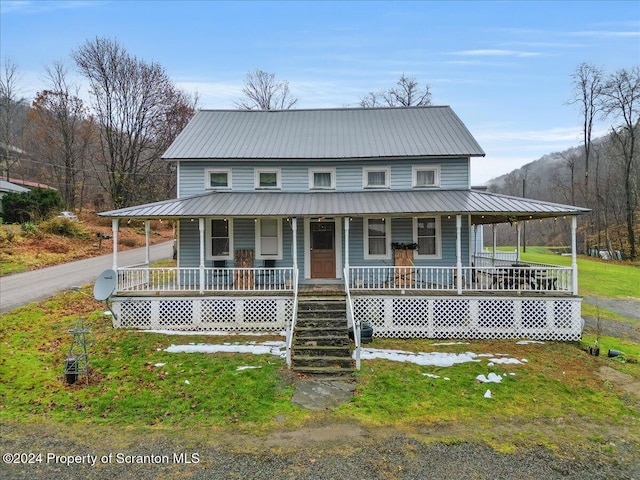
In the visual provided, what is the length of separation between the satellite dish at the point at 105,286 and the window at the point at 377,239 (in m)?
8.54

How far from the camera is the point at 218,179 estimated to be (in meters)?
14.0

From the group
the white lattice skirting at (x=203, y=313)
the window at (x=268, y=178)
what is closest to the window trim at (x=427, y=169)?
the window at (x=268, y=178)

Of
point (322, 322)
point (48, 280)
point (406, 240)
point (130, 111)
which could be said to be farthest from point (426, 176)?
point (130, 111)

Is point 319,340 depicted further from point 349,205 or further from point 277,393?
point 349,205

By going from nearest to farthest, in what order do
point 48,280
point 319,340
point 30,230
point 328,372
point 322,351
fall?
point 328,372 < point 322,351 < point 319,340 < point 48,280 < point 30,230

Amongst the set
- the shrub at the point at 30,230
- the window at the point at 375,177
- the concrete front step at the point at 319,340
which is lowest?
the concrete front step at the point at 319,340

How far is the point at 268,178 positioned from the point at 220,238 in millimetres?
3087

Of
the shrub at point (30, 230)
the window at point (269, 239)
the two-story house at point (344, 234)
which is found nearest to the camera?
the two-story house at point (344, 234)

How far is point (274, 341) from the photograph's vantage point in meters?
10.2

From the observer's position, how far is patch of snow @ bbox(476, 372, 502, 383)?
7.81 meters

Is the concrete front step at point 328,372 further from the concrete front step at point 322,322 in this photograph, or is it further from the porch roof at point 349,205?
the porch roof at point 349,205

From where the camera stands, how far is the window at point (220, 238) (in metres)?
13.3

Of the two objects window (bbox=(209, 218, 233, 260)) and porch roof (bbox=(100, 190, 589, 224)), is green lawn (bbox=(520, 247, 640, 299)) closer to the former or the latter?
porch roof (bbox=(100, 190, 589, 224))

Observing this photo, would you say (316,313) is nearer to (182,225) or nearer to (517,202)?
(182,225)
